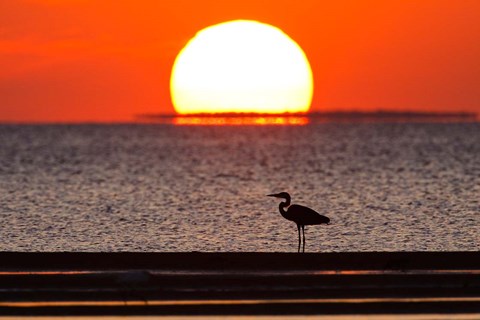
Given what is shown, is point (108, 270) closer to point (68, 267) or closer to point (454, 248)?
point (68, 267)

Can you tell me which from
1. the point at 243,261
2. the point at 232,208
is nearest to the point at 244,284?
the point at 243,261

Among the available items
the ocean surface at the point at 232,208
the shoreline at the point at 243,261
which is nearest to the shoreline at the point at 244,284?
the shoreline at the point at 243,261

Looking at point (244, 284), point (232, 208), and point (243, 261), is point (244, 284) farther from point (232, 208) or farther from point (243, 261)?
point (232, 208)

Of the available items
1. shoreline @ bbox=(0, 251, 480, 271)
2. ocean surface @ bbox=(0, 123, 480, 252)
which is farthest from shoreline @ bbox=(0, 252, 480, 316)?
ocean surface @ bbox=(0, 123, 480, 252)

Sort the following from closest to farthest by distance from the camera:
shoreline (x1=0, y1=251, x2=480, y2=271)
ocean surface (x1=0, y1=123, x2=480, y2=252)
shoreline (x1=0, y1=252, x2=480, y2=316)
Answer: shoreline (x1=0, y1=252, x2=480, y2=316) < shoreline (x1=0, y1=251, x2=480, y2=271) < ocean surface (x1=0, y1=123, x2=480, y2=252)

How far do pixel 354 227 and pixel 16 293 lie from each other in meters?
18.0

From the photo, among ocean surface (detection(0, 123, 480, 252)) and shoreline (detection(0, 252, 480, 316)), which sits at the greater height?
ocean surface (detection(0, 123, 480, 252))

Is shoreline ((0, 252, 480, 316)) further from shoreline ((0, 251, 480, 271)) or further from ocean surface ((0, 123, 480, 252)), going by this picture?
ocean surface ((0, 123, 480, 252))

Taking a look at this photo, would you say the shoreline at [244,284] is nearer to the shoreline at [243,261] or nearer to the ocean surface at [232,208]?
the shoreline at [243,261]

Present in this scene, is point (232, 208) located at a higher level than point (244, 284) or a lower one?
higher

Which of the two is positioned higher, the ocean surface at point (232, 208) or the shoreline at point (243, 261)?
the ocean surface at point (232, 208)

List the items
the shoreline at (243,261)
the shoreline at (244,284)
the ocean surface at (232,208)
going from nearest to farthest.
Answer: the shoreline at (244,284), the shoreline at (243,261), the ocean surface at (232,208)

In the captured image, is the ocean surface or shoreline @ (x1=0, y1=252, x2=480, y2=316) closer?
shoreline @ (x1=0, y1=252, x2=480, y2=316)

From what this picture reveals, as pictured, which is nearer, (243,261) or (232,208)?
(243,261)
